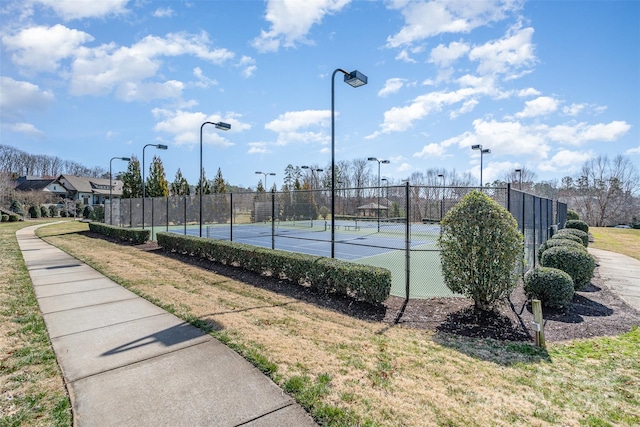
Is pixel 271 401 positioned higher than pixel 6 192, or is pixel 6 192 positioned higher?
pixel 6 192

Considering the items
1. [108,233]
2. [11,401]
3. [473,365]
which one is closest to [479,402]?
[473,365]

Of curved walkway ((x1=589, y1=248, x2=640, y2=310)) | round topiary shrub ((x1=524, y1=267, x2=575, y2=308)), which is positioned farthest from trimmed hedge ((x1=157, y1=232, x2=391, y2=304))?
curved walkway ((x1=589, y1=248, x2=640, y2=310))

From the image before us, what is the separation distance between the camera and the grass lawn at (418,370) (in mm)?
2705

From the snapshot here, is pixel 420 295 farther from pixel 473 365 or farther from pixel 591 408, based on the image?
pixel 591 408

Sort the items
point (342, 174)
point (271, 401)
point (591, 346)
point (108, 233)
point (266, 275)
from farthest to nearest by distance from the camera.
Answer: point (342, 174) < point (108, 233) < point (266, 275) < point (591, 346) < point (271, 401)

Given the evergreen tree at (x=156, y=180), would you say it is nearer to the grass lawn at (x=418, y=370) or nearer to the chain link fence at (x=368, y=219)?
the chain link fence at (x=368, y=219)

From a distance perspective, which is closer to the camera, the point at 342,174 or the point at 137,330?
the point at 137,330

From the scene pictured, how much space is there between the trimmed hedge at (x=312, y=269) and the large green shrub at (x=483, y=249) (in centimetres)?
126

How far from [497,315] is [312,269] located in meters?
3.46

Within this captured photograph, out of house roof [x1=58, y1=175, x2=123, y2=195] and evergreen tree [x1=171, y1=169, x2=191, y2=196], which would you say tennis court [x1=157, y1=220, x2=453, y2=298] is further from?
house roof [x1=58, y1=175, x2=123, y2=195]

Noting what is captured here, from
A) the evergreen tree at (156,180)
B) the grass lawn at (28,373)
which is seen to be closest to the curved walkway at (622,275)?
the grass lawn at (28,373)

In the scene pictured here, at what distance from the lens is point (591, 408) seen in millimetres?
2863

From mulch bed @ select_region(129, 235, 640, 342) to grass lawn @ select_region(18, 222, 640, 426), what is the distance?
0.32m

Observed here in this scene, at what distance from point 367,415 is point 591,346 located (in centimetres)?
358
